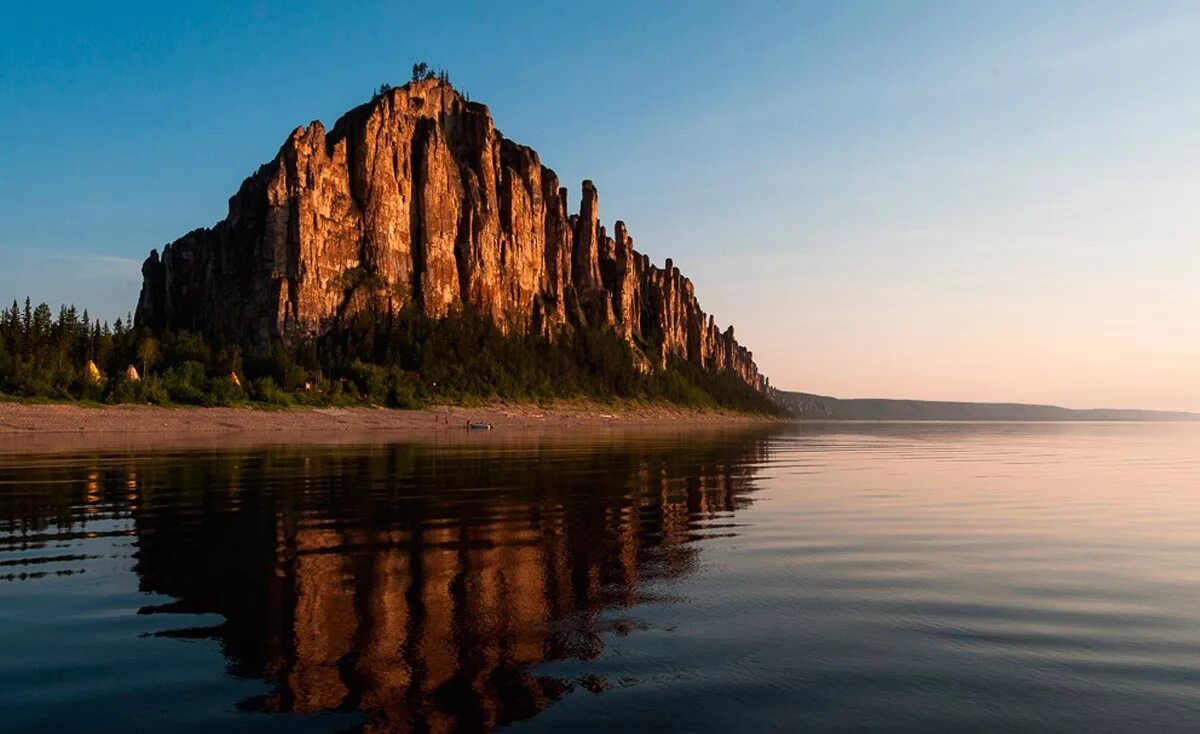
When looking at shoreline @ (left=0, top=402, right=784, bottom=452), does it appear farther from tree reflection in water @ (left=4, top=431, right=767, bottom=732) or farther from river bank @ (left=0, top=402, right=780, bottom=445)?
tree reflection in water @ (left=4, top=431, right=767, bottom=732)

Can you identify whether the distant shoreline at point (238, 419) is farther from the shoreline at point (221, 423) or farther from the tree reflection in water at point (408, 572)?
the tree reflection in water at point (408, 572)

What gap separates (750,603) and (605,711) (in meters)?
4.19

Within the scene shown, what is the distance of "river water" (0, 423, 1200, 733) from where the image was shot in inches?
257

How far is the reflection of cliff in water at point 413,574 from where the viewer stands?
23.0 ft

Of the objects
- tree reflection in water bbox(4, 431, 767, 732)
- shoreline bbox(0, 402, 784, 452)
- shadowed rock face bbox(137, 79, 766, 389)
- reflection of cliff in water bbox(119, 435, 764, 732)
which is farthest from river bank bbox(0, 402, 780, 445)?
shadowed rock face bbox(137, 79, 766, 389)

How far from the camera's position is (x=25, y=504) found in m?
18.8

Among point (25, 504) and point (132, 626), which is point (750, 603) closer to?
point (132, 626)

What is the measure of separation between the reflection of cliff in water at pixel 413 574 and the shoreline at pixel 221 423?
32221mm

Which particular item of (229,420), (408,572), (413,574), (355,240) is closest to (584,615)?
(413,574)

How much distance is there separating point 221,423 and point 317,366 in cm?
4898

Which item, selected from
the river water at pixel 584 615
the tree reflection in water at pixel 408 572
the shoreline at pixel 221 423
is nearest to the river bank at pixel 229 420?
the shoreline at pixel 221 423

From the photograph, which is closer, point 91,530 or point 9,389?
point 91,530

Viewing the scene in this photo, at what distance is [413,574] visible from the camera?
1133 centimetres

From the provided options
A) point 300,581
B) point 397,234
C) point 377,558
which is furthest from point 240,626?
point 397,234
